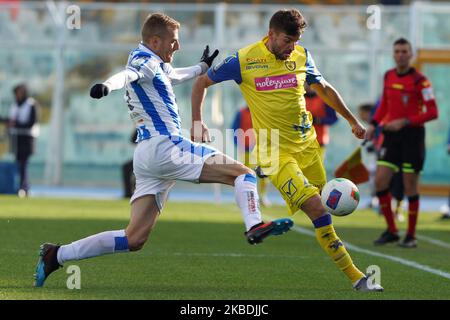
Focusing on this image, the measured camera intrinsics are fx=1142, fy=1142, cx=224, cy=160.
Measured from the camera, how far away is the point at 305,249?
1212 centimetres

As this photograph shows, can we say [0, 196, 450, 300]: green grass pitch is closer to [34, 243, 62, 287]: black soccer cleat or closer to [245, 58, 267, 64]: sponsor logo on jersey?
[34, 243, 62, 287]: black soccer cleat

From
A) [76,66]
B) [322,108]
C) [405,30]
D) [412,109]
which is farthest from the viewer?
[76,66]

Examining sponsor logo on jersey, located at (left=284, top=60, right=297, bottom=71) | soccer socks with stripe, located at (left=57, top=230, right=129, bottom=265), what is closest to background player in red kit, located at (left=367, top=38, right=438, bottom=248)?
sponsor logo on jersey, located at (left=284, top=60, right=297, bottom=71)

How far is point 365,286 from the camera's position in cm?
829

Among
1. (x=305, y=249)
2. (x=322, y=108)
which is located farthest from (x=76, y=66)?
(x=305, y=249)

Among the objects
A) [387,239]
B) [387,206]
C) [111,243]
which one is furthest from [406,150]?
[111,243]

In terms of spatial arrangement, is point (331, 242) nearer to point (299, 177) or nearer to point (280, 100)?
point (299, 177)

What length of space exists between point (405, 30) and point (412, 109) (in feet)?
42.6

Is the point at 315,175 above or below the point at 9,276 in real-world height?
above

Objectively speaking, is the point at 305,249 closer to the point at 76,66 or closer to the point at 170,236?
the point at 170,236

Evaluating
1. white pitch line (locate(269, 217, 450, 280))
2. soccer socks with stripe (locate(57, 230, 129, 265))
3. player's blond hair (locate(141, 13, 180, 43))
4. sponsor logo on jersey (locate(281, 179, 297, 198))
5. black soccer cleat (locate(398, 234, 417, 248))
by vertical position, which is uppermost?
player's blond hair (locate(141, 13, 180, 43))

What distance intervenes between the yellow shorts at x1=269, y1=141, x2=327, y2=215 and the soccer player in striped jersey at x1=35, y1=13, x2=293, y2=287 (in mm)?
602

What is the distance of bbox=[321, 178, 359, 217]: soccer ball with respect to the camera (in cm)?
873

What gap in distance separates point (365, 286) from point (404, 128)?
513 centimetres
